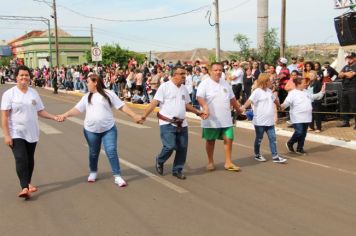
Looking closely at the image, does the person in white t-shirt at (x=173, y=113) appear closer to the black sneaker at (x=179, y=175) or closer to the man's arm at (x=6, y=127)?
the black sneaker at (x=179, y=175)

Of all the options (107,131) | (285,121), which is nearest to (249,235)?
(107,131)

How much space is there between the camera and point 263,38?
24969mm

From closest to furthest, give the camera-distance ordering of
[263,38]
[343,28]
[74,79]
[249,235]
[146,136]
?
[249,235]
[146,136]
[343,28]
[263,38]
[74,79]

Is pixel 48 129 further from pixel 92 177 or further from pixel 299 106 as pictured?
pixel 299 106

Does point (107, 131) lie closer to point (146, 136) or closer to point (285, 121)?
point (146, 136)

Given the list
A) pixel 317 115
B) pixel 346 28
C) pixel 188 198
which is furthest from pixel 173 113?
pixel 346 28

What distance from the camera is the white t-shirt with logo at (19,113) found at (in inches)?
253

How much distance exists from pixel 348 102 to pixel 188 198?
8.01m

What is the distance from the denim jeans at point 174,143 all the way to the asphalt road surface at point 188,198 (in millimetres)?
294

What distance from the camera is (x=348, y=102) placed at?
12875mm

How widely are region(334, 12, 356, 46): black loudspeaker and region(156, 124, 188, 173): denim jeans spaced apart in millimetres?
10935

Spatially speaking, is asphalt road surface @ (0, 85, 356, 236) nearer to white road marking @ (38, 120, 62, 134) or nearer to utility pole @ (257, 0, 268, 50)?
white road marking @ (38, 120, 62, 134)

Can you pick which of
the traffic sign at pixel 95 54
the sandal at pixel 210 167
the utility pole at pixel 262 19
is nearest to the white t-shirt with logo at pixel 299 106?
the sandal at pixel 210 167

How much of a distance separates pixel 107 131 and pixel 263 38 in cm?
1918
